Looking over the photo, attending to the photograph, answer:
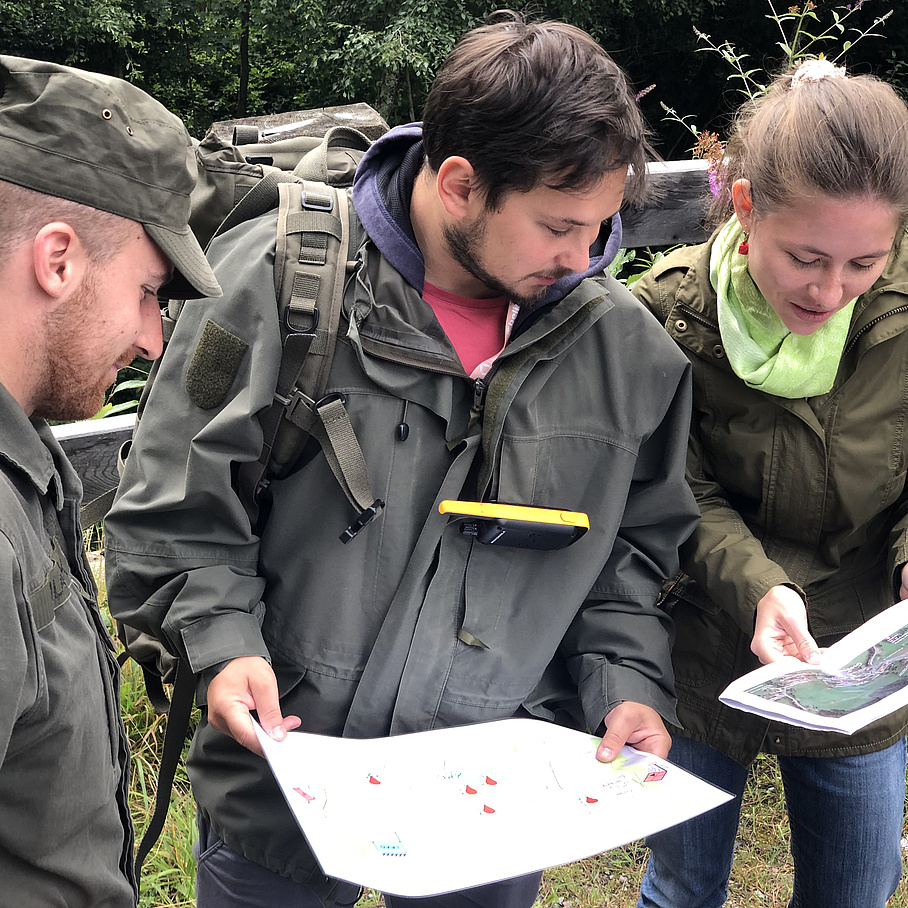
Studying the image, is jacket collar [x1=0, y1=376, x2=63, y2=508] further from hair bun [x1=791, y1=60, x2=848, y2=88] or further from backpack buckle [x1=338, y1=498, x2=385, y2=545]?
hair bun [x1=791, y1=60, x2=848, y2=88]

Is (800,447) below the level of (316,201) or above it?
below

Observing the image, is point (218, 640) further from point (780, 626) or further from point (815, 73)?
point (815, 73)

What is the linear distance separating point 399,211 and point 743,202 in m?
0.69

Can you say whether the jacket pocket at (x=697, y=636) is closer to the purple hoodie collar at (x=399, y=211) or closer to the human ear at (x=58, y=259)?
the purple hoodie collar at (x=399, y=211)

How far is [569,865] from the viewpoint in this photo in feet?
10.7

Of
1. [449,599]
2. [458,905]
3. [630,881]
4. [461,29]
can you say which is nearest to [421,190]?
[449,599]

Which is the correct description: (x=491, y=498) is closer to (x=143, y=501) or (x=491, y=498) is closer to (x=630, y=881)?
(x=143, y=501)

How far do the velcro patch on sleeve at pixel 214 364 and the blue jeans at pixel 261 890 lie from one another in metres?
0.87

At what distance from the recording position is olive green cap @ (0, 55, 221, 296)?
1.40m

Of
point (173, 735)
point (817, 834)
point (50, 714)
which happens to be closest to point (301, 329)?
point (50, 714)

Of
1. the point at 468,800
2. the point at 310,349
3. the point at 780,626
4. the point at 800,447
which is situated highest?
the point at 310,349

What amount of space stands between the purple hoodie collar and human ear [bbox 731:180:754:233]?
0.26 m

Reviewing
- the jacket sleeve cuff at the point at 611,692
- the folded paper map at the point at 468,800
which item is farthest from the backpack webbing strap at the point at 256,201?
the jacket sleeve cuff at the point at 611,692

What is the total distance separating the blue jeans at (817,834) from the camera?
216 cm
